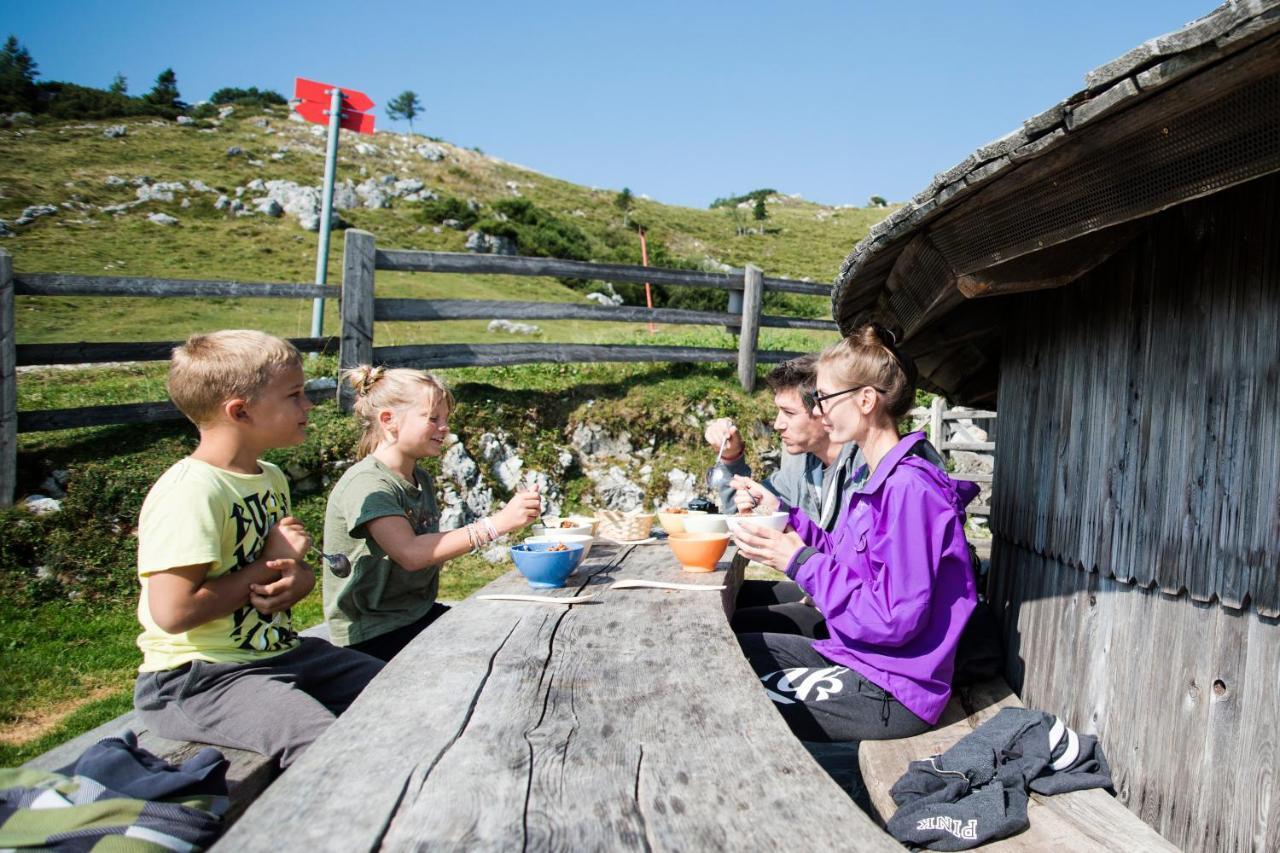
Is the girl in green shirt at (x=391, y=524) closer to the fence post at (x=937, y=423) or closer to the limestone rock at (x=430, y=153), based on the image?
the fence post at (x=937, y=423)

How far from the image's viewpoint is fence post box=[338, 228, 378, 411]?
782 centimetres

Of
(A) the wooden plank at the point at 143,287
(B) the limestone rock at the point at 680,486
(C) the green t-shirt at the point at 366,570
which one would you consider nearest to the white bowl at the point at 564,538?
(C) the green t-shirt at the point at 366,570

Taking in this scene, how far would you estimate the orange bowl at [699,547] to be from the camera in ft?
10.2

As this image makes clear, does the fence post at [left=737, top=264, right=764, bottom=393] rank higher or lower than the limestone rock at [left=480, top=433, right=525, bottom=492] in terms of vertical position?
higher

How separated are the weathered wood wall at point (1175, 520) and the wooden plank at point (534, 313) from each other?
6391 millimetres

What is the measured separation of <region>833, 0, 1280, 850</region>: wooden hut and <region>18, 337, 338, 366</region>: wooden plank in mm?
6228

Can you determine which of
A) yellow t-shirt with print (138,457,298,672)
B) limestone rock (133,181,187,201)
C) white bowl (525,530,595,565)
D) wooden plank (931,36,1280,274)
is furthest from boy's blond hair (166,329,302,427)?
limestone rock (133,181,187,201)

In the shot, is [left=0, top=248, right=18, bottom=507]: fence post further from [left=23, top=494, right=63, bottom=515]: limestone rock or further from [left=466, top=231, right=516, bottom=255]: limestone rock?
[left=466, top=231, right=516, bottom=255]: limestone rock

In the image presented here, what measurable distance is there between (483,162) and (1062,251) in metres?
53.7

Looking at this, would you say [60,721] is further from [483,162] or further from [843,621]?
[483,162]

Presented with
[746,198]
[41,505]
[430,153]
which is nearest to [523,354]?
[41,505]

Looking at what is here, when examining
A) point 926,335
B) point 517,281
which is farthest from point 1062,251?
point 517,281

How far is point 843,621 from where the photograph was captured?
2.72 metres

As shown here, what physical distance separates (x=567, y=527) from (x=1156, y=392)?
7.02 feet
